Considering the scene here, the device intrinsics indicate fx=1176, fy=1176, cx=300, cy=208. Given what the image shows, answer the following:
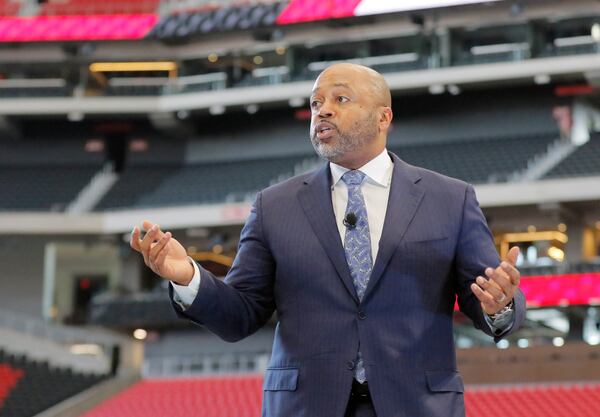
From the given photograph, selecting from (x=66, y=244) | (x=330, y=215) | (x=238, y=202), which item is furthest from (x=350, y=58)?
(x=330, y=215)

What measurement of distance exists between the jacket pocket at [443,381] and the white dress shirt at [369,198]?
0.40 m

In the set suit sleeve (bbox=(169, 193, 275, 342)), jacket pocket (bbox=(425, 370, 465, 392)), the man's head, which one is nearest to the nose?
the man's head

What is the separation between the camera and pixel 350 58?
3056 cm

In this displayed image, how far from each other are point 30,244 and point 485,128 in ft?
41.5

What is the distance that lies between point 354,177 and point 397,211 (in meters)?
0.20

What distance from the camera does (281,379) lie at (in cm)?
362

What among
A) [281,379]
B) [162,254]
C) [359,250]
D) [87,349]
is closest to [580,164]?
[87,349]

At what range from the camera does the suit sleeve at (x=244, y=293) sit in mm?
3701

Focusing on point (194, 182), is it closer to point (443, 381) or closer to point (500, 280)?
point (443, 381)

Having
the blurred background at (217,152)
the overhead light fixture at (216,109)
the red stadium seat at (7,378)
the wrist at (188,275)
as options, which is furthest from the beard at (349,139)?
the overhead light fixture at (216,109)

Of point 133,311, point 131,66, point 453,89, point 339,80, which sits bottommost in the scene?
point 133,311

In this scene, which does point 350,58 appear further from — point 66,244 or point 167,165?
point 66,244

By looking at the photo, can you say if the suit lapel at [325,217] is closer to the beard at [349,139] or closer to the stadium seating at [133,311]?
the beard at [349,139]

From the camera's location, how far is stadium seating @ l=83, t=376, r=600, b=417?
60.5ft
